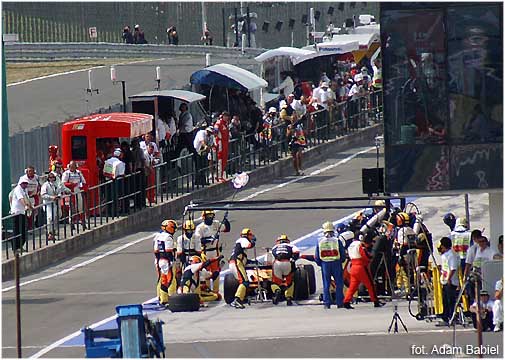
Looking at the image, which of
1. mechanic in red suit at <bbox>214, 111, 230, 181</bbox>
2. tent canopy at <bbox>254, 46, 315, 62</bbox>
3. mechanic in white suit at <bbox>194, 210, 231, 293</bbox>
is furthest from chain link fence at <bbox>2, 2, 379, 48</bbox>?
mechanic in white suit at <bbox>194, 210, 231, 293</bbox>

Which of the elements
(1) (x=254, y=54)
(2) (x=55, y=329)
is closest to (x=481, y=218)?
(2) (x=55, y=329)

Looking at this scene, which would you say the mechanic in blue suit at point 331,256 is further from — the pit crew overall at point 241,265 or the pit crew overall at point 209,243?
the pit crew overall at point 209,243

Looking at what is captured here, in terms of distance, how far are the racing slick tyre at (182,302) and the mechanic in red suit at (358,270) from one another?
226cm

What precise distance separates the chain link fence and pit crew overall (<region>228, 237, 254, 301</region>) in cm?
2901

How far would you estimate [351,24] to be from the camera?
57.2m

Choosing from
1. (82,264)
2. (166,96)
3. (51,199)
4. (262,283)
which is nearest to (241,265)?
(262,283)

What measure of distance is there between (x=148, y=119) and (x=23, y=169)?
2.68 m

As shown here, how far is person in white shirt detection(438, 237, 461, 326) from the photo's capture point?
858 inches

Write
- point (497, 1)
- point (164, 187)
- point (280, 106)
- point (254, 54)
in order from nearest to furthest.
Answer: point (497, 1), point (164, 187), point (280, 106), point (254, 54)

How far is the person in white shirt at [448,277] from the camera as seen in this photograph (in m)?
21.8

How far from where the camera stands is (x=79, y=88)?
40.1m

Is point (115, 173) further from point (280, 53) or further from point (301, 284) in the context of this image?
point (280, 53)

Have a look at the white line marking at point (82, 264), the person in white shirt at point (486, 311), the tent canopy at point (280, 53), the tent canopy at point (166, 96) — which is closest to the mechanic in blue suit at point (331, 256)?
the person in white shirt at point (486, 311)

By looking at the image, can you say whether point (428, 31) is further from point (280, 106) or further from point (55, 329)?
point (280, 106)
